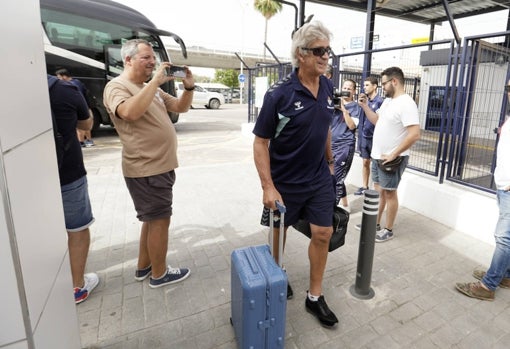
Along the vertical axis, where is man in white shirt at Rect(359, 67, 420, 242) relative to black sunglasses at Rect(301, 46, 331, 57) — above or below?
below

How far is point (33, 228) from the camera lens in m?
1.07

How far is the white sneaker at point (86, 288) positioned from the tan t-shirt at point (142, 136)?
0.97 meters

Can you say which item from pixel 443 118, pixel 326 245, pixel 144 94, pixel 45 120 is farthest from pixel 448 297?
pixel 45 120

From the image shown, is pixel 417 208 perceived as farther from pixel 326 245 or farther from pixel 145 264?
pixel 145 264

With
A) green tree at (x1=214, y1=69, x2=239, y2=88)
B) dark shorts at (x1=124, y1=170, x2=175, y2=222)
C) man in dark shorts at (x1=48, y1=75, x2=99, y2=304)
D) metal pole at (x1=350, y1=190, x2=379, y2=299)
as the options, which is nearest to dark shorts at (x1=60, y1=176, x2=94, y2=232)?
man in dark shorts at (x1=48, y1=75, x2=99, y2=304)

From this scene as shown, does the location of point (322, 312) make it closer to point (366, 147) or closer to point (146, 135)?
point (146, 135)

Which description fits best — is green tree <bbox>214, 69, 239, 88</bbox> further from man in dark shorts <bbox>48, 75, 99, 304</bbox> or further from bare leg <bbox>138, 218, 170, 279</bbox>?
man in dark shorts <bbox>48, 75, 99, 304</bbox>

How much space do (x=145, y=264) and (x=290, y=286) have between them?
4.02ft

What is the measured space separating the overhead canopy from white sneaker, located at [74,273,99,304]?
686 centimetres

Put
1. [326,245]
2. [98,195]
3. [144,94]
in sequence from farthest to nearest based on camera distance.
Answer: [98,195] < [326,245] < [144,94]

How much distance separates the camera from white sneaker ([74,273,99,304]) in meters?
2.43

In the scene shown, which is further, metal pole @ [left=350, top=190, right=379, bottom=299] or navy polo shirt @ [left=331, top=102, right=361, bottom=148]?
navy polo shirt @ [left=331, top=102, right=361, bottom=148]

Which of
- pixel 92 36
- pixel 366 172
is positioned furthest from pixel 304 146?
pixel 92 36

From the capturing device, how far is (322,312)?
2236 millimetres
